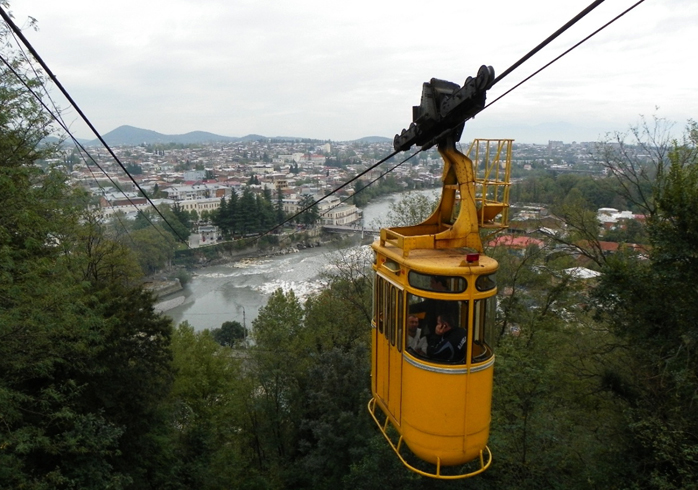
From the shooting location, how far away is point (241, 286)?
3647 centimetres

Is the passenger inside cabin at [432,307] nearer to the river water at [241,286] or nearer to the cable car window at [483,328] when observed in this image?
the cable car window at [483,328]

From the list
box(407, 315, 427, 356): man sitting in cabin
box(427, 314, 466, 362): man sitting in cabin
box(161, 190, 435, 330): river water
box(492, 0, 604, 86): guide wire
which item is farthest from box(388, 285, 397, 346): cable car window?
box(161, 190, 435, 330): river water

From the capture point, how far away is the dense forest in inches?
240

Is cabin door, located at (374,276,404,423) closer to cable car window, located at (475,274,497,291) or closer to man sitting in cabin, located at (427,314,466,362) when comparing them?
man sitting in cabin, located at (427,314,466,362)

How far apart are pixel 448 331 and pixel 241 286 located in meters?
34.0

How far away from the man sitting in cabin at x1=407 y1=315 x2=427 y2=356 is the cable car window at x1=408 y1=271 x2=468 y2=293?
0.35 meters

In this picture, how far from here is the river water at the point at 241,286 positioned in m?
30.3

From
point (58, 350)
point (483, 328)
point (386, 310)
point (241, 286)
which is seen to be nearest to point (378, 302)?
point (386, 310)

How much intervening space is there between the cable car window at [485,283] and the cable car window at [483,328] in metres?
0.11

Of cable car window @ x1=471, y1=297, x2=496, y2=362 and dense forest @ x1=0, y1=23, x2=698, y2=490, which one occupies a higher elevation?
cable car window @ x1=471, y1=297, x2=496, y2=362

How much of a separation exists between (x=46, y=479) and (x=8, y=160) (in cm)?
499

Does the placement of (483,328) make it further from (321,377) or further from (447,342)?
(321,377)

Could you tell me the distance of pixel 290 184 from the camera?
314ft

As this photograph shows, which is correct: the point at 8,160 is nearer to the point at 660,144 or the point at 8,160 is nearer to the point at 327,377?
the point at 327,377
